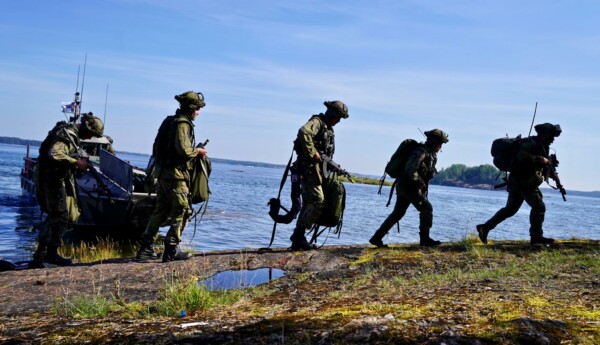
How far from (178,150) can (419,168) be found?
13.8 ft

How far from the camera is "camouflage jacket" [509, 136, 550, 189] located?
962cm

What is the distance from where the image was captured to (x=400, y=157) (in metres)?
9.45

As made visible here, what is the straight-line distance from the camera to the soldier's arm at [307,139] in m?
8.18

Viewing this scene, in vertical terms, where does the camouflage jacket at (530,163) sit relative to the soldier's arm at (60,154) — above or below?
above

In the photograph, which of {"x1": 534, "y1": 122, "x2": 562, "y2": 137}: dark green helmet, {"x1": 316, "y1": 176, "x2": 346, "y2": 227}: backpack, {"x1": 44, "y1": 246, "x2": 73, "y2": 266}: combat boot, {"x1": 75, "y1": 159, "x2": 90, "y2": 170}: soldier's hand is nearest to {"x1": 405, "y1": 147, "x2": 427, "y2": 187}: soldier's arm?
{"x1": 316, "y1": 176, "x2": 346, "y2": 227}: backpack

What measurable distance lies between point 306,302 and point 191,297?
1.11m

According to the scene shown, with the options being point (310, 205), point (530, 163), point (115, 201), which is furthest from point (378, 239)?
point (115, 201)

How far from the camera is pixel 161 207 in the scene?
791 cm

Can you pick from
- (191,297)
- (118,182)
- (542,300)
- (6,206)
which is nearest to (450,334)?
(542,300)

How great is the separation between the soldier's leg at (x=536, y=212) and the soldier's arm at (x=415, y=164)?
2163mm

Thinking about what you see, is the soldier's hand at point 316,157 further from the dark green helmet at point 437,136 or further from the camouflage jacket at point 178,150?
the dark green helmet at point 437,136

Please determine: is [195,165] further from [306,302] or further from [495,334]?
[495,334]

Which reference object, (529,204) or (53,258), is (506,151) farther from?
(53,258)

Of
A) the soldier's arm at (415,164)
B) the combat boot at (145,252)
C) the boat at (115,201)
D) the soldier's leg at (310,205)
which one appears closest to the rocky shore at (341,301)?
the combat boot at (145,252)
